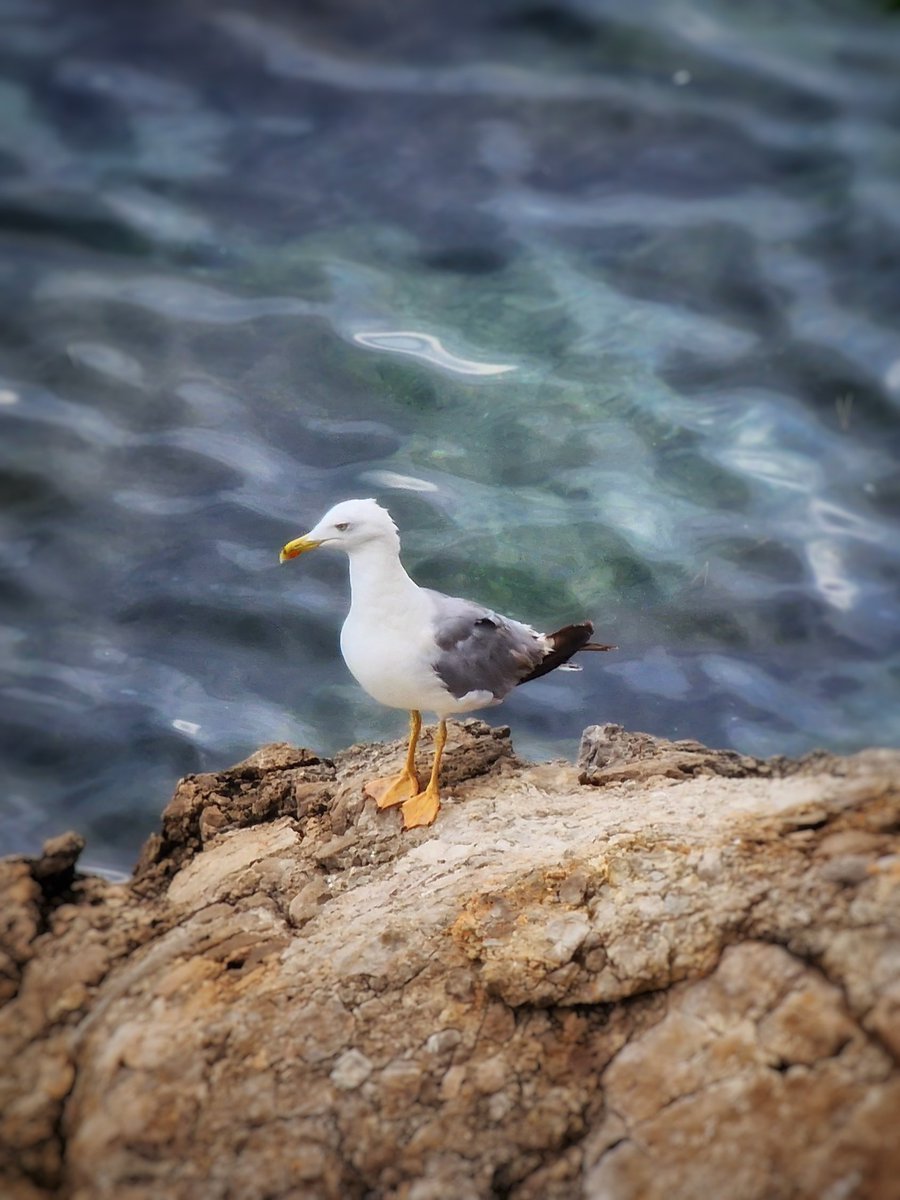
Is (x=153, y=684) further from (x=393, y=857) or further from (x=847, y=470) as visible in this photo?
(x=847, y=470)

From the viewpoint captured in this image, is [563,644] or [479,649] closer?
[479,649]

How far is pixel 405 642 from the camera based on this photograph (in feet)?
9.98

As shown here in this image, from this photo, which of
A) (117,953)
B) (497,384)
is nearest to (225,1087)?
(117,953)

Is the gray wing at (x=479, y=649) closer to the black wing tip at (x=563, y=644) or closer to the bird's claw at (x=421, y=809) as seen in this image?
the black wing tip at (x=563, y=644)

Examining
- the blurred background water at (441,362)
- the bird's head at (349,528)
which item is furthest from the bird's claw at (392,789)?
the bird's head at (349,528)

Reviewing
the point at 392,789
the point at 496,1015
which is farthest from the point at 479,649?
the point at 496,1015

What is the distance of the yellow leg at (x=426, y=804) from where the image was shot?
3.04 metres

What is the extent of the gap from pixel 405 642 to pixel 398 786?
0.42m

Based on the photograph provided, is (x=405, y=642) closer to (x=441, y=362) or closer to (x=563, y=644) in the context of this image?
(x=563, y=644)

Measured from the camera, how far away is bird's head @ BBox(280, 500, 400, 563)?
9.81 ft

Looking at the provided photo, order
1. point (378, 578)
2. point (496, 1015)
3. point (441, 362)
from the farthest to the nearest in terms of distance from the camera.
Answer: point (441, 362) → point (378, 578) → point (496, 1015)

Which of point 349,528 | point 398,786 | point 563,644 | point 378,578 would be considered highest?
point 349,528

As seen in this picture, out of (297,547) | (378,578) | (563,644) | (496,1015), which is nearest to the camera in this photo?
(496,1015)

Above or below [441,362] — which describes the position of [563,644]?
below
